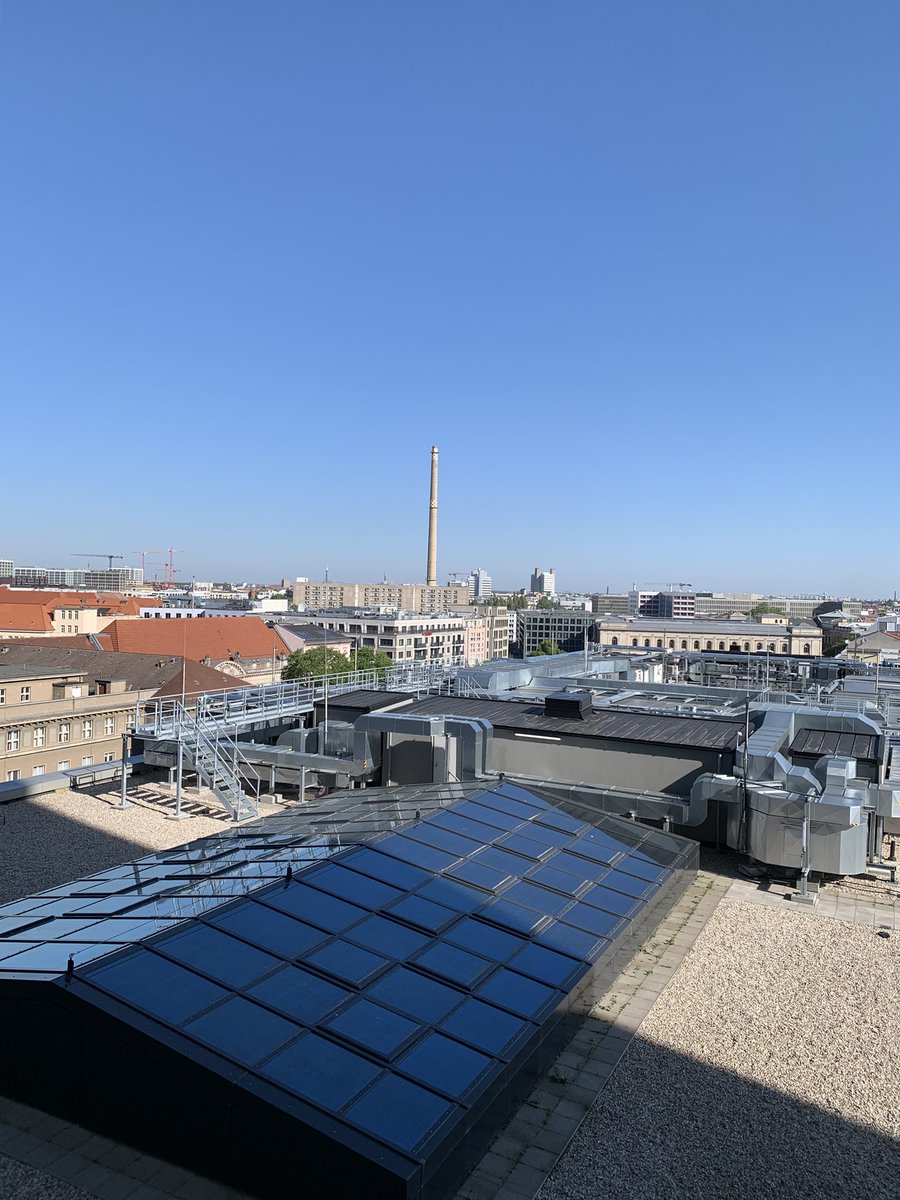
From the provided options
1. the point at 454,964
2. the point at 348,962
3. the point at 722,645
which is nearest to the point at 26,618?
the point at 722,645

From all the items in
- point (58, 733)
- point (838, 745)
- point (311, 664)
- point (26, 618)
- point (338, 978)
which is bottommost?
point (58, 733)

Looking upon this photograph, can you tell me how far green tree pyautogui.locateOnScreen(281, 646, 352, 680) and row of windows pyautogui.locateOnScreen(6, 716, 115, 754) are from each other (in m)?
24.9

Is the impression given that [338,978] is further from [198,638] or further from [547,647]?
[547,647]

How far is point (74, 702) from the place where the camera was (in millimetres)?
48344

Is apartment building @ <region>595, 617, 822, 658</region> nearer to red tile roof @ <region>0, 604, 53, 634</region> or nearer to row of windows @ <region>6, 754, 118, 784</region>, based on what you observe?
red tile roof @ <region>0, 604, 53, 634</region>

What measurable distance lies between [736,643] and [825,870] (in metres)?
103

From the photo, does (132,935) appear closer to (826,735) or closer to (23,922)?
(23,922)

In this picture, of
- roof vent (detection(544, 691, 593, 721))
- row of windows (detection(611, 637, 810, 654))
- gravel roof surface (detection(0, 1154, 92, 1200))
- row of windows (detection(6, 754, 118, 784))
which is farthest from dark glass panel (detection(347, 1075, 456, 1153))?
row of windows (detection(611, 637, 810, 654))

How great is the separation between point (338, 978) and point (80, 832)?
1365cm

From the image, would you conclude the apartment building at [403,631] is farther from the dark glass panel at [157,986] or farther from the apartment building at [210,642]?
the dark glass panel at [157,986]

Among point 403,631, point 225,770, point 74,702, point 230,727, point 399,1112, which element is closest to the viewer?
point 399,1112

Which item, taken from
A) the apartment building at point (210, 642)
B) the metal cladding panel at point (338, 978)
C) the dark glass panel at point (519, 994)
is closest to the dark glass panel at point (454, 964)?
the metal cladding panel at point (338, 978)

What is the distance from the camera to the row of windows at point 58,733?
44500 mm

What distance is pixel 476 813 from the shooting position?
1730 centimetres
